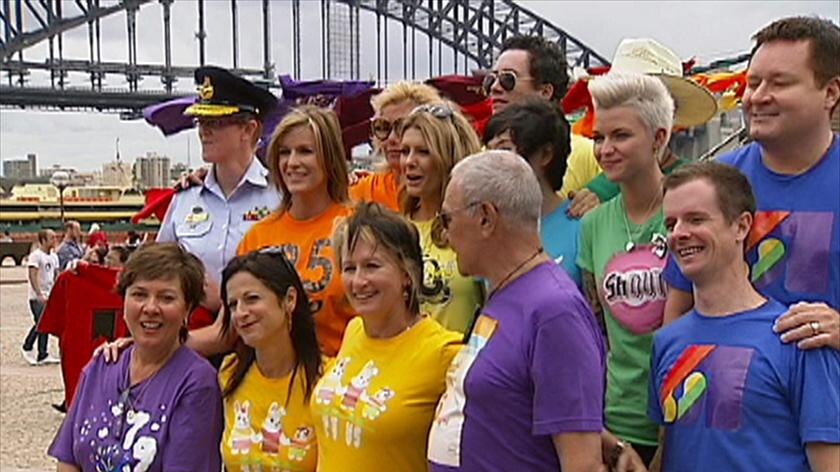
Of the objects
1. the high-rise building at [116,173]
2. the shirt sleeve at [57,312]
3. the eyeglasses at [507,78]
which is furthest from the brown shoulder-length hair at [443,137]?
the high-rise building at [116,173]

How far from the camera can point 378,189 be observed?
4.16 metres

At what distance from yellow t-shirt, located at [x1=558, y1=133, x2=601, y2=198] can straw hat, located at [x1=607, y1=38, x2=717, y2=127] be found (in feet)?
1.10

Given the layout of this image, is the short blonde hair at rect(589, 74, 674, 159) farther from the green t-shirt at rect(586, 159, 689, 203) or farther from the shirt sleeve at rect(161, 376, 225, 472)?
the shirt sleeve at rect(161, 376, 225, 472)

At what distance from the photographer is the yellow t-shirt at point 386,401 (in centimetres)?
286

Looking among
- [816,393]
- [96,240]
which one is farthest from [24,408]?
[96,240]

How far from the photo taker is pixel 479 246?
2.58 m

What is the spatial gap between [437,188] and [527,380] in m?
1.17

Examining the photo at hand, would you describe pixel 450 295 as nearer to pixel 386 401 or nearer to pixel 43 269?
pixel 386 401

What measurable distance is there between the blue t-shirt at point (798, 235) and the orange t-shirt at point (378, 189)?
160 centimetres

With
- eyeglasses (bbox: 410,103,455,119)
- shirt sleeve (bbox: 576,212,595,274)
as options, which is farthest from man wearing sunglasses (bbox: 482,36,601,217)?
shirt sleeve (bbox: 576,212,595,274)

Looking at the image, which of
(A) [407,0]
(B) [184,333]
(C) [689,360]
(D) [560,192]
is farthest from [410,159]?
(A) [407,0]

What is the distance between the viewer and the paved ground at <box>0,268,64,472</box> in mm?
8498

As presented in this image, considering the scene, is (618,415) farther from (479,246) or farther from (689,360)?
(479,246)

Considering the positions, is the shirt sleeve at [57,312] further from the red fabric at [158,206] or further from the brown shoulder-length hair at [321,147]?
the brown shoulder-length hair at [321,147]
